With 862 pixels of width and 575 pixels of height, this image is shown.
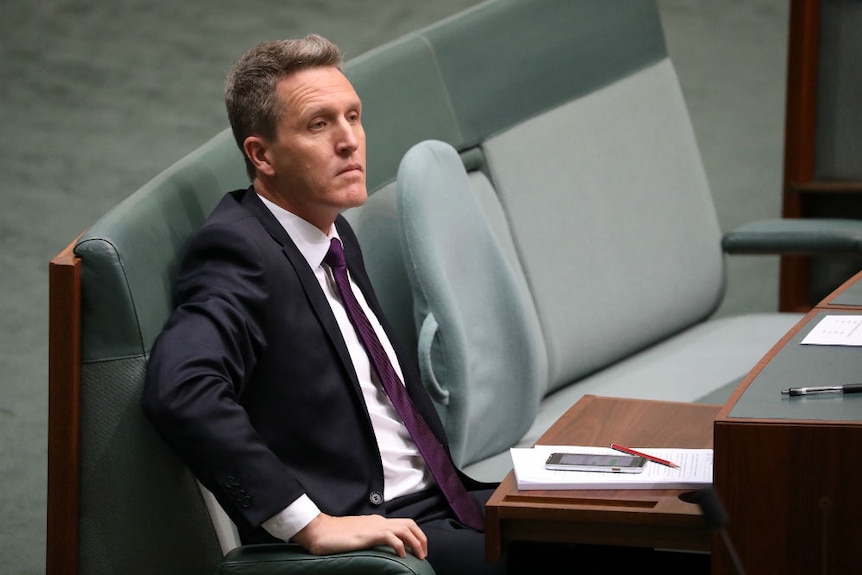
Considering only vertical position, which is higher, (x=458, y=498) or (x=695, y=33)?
(x=695, y=33)

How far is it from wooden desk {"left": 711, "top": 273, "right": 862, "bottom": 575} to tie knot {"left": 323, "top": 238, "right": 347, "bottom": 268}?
2.30 feet

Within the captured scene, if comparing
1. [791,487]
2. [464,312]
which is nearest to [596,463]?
[791,487]

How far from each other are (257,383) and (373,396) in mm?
238

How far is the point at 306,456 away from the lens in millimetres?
1917

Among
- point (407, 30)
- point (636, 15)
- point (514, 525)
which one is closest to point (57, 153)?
point (407, 30)

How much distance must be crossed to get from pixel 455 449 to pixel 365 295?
0.50 meters

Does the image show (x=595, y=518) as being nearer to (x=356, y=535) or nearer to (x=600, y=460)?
(x=600, y=460)

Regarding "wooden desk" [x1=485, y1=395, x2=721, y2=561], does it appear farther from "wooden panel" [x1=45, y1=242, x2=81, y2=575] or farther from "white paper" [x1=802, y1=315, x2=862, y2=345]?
"wooden panel" [x1=45, y1=242, x2=81, y2=575]

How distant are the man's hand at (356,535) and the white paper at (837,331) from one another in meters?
0.71

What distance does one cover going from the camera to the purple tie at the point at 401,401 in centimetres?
206

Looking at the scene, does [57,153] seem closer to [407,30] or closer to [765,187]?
[407,30]

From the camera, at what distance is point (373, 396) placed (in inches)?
81.1

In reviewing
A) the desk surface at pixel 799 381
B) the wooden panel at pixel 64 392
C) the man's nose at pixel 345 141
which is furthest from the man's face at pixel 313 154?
the desk surface at pixel 799 381

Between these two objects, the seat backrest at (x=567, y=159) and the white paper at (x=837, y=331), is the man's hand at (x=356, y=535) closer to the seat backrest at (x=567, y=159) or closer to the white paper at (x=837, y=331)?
the white paper at (x=837, y=331)
